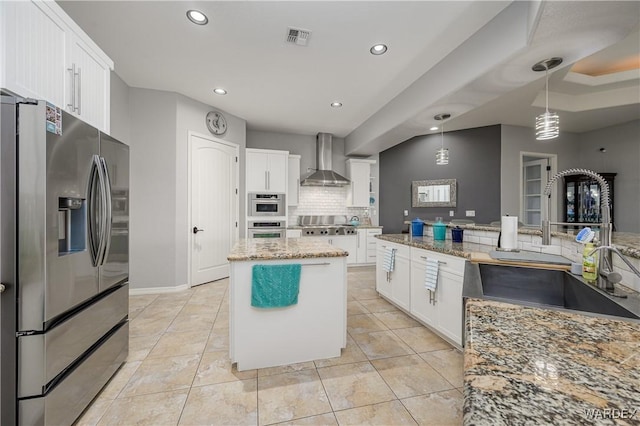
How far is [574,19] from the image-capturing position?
5.44 feet

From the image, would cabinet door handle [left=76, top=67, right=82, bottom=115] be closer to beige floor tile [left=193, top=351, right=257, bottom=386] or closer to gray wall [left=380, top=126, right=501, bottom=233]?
beige floor tile [left=193, top=351, right=257, bottom=386]

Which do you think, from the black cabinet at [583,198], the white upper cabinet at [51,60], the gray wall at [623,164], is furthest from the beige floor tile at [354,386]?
the gray wall at [623,164]

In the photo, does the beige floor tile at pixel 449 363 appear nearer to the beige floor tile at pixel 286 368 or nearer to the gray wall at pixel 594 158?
the beige floor tile at pixel 286 368

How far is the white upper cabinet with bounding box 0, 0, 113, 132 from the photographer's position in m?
1.24

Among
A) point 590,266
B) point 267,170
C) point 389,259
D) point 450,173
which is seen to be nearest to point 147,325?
point 389,259

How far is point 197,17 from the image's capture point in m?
2.26

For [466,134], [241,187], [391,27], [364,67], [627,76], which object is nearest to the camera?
[391,27]

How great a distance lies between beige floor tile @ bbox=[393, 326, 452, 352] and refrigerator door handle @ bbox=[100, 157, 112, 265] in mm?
2468

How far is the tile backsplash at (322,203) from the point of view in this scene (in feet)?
18.8

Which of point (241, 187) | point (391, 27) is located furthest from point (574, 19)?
point (241, 187)

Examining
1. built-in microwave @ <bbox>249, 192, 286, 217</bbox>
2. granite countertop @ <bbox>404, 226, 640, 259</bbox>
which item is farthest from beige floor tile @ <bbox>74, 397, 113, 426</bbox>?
built-in microwave @ <bbox>249, 192, 286, 217</bbox>

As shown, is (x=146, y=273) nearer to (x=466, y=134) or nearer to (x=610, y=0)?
(x=610, y=0)

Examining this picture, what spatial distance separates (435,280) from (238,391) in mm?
1840

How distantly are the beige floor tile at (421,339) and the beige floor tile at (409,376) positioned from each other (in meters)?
0.19
